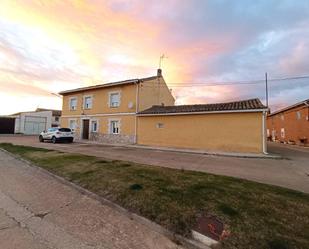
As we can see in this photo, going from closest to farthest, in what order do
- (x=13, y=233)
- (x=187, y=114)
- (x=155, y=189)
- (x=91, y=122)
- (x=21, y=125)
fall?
(x=13, y=233) < (x=155, y=189) < (x=187, y=114) < (x=91, y=122) < (x=21, y=125)

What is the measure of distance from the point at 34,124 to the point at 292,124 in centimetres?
4326

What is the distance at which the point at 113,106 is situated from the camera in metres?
23.6

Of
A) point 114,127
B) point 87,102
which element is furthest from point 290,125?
point 87,102

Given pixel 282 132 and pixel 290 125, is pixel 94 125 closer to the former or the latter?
pixel 290 125

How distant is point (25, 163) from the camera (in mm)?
10469

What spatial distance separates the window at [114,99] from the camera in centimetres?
2341

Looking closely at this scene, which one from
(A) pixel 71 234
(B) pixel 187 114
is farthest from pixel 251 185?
(B) pixel 187 114

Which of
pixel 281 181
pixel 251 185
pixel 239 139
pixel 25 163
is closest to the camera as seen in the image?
pixel 251 185

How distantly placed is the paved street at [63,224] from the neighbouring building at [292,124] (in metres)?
27.9

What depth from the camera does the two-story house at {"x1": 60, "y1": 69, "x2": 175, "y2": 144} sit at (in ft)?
72.6

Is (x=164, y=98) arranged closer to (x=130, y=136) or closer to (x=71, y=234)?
(x=130, y=136)

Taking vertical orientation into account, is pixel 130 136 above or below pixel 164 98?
below

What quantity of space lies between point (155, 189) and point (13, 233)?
309 cm

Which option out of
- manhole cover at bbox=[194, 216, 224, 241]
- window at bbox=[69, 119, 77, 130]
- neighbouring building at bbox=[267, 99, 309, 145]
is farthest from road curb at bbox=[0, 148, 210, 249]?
neighbouring building at bbox=[267, 99, 309, 145]
